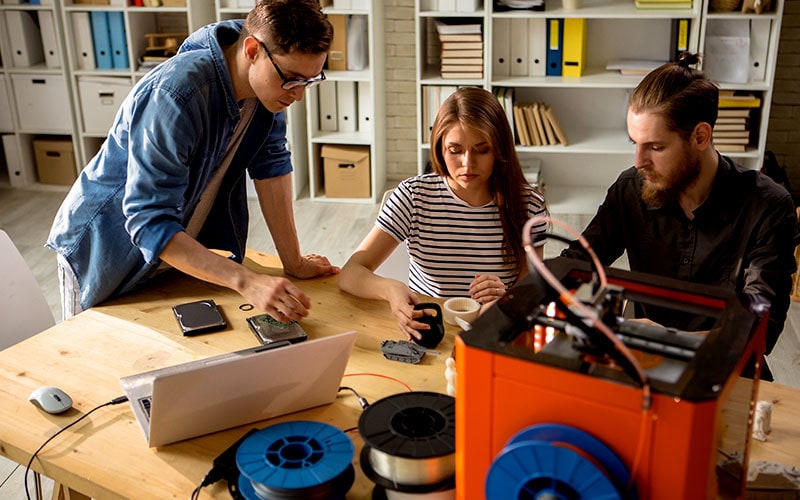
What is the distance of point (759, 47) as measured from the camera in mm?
4301

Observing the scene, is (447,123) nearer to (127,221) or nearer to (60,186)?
(127,221)

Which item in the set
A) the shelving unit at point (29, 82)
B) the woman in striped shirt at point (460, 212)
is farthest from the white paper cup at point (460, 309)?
the shelving unit at point (29, 82)

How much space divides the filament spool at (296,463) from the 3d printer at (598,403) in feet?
0.61

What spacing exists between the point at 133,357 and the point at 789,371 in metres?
2.46

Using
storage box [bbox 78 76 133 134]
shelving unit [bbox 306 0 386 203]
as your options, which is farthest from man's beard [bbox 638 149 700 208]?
storage box [bbox 78 76 133 134]

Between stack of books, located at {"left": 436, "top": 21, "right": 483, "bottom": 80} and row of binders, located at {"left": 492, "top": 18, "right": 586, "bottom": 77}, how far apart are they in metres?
0.21

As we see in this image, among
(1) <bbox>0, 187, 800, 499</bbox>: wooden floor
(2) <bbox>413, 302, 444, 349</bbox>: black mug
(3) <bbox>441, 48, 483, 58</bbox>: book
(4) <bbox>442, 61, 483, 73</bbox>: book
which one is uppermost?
(3) <bbox>441, 48, 483, 58</bbox>: book

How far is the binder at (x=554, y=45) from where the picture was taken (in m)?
4.46

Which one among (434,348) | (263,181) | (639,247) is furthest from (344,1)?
(434,348)

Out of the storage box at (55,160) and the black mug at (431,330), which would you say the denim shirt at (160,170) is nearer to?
the black mug at (431,330)

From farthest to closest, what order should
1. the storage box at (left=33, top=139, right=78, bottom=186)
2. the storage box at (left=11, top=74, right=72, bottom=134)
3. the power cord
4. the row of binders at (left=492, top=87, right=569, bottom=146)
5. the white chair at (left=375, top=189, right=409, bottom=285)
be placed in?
1. the storage box at (left=33, top=139, right=78, bottom=186)
2. the storage box at (left=11, top=74, right=72, bottom=134)
3. the row of binders at (left=492, top=87, right=569, bottom=146)
4. the white chair at (left=375, top=189, right=409, bottom=285)
5. the power cord

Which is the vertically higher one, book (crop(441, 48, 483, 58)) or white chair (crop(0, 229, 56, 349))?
book (crop(441, 48, 483, 58))

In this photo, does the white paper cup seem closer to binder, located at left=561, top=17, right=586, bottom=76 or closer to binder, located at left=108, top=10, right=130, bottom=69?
binder, located at left=561, top=17, right=586, bottom=76

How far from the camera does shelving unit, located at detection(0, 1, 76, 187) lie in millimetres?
5031
